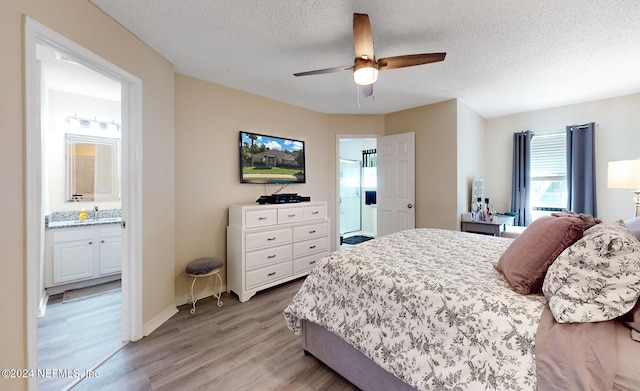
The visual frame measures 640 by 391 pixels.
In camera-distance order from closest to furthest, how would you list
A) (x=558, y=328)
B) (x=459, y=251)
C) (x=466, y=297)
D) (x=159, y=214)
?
(x=558, y=328), (x=466, y=297), (x=459, y=251), (x=159, y=214)

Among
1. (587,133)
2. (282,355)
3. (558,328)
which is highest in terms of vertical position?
(587,133)

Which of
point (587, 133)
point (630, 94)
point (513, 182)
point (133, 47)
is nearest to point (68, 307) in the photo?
point (133, 47)

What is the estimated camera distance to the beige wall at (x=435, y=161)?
3.46m

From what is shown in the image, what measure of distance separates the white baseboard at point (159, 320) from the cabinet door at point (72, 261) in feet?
5.03

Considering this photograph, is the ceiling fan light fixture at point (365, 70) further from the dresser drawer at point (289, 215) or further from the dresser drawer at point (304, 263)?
Answer: the dresser drawer at point (304, 263)

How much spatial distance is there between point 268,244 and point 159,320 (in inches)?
48.5

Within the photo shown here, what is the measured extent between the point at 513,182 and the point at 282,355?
4.44 meters

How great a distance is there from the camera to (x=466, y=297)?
112 centimetres

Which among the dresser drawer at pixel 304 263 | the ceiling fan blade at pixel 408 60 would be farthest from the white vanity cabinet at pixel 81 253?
the ceiling fan blade at pixel 408 60

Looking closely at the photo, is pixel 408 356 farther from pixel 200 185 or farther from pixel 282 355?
pixel 200 185

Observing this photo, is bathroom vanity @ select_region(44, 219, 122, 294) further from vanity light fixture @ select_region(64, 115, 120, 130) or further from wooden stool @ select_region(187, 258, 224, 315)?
wooden stool @ select_region(187, 258, 224, 315)

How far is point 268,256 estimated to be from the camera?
2877mm

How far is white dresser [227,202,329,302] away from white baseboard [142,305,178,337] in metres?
0.63

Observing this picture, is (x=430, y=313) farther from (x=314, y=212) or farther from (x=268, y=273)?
(x=314, y=212)
